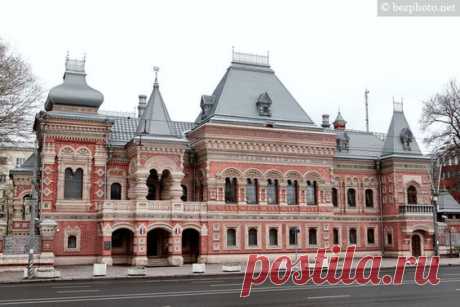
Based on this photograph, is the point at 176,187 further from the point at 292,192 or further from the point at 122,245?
the point at 292,192

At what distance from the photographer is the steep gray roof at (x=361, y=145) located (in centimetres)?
4819

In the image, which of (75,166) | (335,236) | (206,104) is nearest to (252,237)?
(335,236)

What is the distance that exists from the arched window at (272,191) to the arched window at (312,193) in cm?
296

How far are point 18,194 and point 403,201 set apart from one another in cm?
3115

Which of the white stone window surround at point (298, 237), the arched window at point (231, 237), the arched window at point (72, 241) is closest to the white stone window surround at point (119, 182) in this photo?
the arched window at point (72, 241)

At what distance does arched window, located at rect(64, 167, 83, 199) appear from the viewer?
1496 inches

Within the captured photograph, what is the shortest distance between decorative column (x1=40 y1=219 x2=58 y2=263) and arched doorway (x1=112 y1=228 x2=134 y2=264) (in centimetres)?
496

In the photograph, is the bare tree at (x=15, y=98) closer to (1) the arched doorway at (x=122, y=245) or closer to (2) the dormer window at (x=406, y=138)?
(1) the arched doorway at (x=122, y=245)

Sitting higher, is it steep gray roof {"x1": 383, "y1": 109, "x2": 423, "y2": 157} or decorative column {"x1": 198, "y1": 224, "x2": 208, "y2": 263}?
steep gray roof {"x1": 383, "y1": 109, "x2": 423, "y2": 157}

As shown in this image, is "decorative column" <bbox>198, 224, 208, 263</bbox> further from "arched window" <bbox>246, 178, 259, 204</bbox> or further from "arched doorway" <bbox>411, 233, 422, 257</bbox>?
"arched doorway" <bbox>411, 233, 422, 257</bbox>

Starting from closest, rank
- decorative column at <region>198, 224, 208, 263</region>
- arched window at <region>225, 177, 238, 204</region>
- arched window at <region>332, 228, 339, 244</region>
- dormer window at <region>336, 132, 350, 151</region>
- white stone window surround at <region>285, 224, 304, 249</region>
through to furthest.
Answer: decorative column at <region>198, 224, 208, 263</region> < arched window at <region>225, 177, 238, 204</region> < white stone window surround at <region>285, 224, 304, 249</region> < arched window at <region>332, 228, 339, 244</region> < dormer window at <region>336, 132, 350, 151</region>

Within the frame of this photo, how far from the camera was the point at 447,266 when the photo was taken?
35.7m

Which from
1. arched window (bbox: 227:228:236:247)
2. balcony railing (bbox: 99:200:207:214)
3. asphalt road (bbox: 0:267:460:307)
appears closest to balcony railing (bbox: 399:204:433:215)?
arched window (bbox: 227:228:236:247)

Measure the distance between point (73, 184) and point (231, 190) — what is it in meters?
11.4
